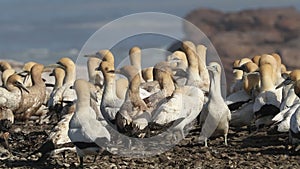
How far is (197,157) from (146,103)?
188 centimetres

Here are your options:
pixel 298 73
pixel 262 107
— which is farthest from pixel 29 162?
pixel 298 73

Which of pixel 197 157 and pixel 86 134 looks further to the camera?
pixel 197 157

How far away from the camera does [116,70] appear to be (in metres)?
16.5

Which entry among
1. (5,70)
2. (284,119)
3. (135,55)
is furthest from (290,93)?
(5,70)

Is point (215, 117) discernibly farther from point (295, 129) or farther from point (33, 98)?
point (33, 98)

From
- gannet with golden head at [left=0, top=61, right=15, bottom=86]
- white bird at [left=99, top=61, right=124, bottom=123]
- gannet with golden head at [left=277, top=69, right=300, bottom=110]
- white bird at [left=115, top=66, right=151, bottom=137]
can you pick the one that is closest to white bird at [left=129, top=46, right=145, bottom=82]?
white bird at [left=99, top=61, right=124, bottom=123]

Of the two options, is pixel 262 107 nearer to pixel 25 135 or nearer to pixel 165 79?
pixel 165 79

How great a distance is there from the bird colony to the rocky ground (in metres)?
0.21

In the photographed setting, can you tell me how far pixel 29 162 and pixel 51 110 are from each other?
15.7ft

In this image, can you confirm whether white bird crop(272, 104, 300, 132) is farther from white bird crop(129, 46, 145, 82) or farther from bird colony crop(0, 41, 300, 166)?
white bird crop(129, 46, 145, 82)

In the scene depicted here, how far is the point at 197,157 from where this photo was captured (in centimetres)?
1393

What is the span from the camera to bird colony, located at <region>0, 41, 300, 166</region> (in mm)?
13312

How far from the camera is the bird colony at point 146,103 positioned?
13.3 metres

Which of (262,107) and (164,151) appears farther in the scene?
(262,107)
